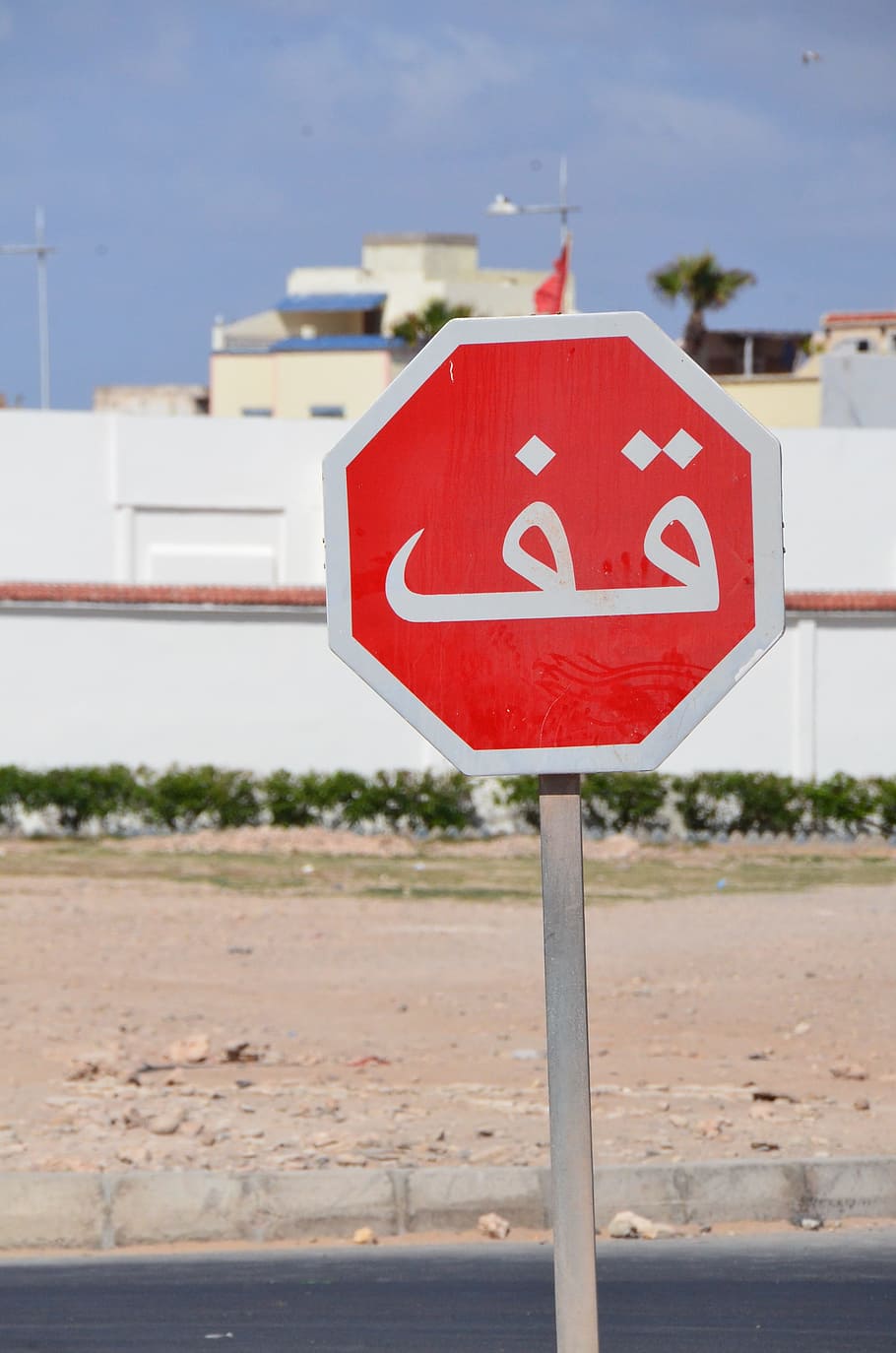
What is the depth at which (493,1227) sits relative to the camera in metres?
6.73

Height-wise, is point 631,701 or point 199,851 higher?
point 631,701

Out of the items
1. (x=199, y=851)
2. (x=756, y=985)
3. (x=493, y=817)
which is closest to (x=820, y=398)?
(x=493, y=817)

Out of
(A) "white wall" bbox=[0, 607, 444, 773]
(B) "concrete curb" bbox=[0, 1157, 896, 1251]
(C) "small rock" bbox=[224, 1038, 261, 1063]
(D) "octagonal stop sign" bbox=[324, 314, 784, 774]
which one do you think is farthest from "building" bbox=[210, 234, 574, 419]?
(D) "octagonal stop sign" bbox=[324, 314, 784, 774]

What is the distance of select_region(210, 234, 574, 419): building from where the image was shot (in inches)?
1809

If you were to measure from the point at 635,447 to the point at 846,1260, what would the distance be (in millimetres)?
4562

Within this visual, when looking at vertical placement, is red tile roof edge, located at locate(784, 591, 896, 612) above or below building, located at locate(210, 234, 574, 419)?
below

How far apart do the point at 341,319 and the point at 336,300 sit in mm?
609

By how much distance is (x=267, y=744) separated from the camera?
22406 mm

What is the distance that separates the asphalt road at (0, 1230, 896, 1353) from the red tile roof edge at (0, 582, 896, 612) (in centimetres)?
1570

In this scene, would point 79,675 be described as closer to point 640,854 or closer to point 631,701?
point 640,854

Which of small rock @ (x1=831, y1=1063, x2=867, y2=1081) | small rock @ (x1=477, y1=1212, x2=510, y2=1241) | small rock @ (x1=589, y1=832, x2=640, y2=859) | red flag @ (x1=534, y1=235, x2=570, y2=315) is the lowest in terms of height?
small rock @ (x1=477, y1=1212, x2=510, y2=1241)

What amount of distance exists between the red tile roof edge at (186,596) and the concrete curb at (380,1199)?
1523cm

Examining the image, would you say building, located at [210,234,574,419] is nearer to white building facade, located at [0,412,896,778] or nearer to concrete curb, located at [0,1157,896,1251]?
white building facade, located at [0,412,896,778]

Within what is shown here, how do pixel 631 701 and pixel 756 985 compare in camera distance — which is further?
pixel 756 985
